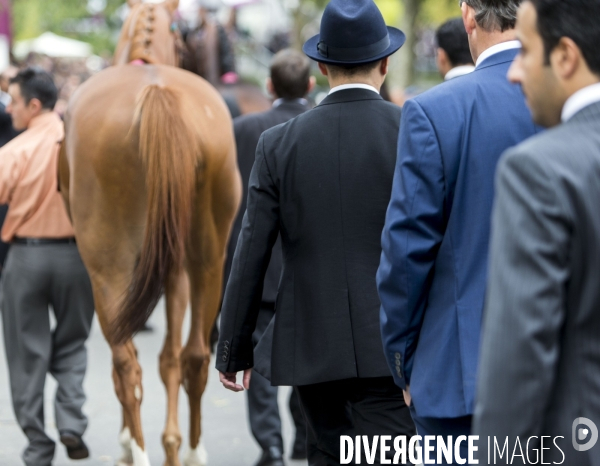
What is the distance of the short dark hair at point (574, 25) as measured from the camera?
1.79m

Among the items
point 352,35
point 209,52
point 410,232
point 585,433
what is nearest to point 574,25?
point 585,433

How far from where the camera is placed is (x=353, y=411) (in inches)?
129

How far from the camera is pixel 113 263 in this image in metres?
4.64

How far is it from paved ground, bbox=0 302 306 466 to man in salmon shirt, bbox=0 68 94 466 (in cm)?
44

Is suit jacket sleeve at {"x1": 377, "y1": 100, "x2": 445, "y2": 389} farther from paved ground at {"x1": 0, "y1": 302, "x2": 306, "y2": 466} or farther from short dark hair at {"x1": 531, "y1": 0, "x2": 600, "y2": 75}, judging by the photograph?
paved ground at {"x1": 0, "y1": 302, "x2": 306, "y2": 466}

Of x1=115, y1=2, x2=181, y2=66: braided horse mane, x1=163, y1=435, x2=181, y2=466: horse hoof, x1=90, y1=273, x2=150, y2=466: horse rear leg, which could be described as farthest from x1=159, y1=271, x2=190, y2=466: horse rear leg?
x1=115, y1=2, x2=181, y2=66: braided horse mane

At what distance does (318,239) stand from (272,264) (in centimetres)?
213


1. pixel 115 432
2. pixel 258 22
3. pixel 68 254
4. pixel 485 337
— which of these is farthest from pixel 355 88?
pixel 258 22

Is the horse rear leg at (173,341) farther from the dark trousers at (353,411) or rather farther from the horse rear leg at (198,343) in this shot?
the dark trousers at (353,411)

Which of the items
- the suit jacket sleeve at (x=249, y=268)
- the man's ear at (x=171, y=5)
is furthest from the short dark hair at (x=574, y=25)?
the man's ear at (x=171, y=5)

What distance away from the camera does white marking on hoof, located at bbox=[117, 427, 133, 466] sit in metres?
5.00

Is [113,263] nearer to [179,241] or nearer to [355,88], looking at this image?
[179,241]

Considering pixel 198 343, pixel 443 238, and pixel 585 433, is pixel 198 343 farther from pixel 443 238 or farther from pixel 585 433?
pixel 585 433

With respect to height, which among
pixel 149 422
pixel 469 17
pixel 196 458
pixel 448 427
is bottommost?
pixel 149 422
